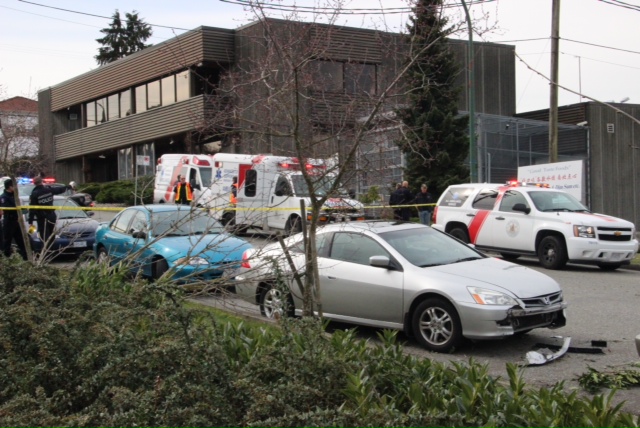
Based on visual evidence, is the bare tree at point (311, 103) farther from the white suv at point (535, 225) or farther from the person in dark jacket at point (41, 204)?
the person in dark jacket at point (41, 204)

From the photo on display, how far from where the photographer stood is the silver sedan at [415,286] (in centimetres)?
812

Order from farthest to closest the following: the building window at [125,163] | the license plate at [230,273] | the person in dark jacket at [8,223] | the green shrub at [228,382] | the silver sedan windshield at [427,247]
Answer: the building window at [125,163]
the person in dark jacket at [8,223]
the silver sedan windshield at [427,247]
the license plate at [230,273]
the green shrub at [228,382]

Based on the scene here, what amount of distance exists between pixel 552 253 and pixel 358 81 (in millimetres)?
9882

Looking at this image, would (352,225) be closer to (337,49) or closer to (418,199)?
(337,49)

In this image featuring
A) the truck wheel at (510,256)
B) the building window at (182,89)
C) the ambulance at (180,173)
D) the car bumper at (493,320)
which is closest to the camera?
the car bumper at (493,320)

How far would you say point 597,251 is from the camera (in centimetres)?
1518

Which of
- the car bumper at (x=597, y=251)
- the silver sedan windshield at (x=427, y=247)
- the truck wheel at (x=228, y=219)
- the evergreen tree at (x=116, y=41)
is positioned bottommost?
the car bumper at (x=597, y=251)

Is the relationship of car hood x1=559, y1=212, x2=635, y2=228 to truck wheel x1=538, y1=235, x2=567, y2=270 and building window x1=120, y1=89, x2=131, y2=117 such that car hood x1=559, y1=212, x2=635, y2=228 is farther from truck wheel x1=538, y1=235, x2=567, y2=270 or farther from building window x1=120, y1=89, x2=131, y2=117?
building window x1=120, y1=89, x2=131, y2=117

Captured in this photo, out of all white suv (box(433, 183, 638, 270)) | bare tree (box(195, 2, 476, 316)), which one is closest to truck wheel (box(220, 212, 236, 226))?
bare tree (box(195, 2, 476, 316))

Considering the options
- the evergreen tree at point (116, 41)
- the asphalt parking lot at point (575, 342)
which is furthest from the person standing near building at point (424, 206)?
the evergreen tree at point (116, 41)

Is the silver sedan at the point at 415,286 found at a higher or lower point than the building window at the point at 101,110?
lower

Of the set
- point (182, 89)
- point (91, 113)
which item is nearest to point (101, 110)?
point (91, 113)

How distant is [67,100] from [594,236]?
132ft

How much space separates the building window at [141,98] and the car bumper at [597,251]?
1168 inches
